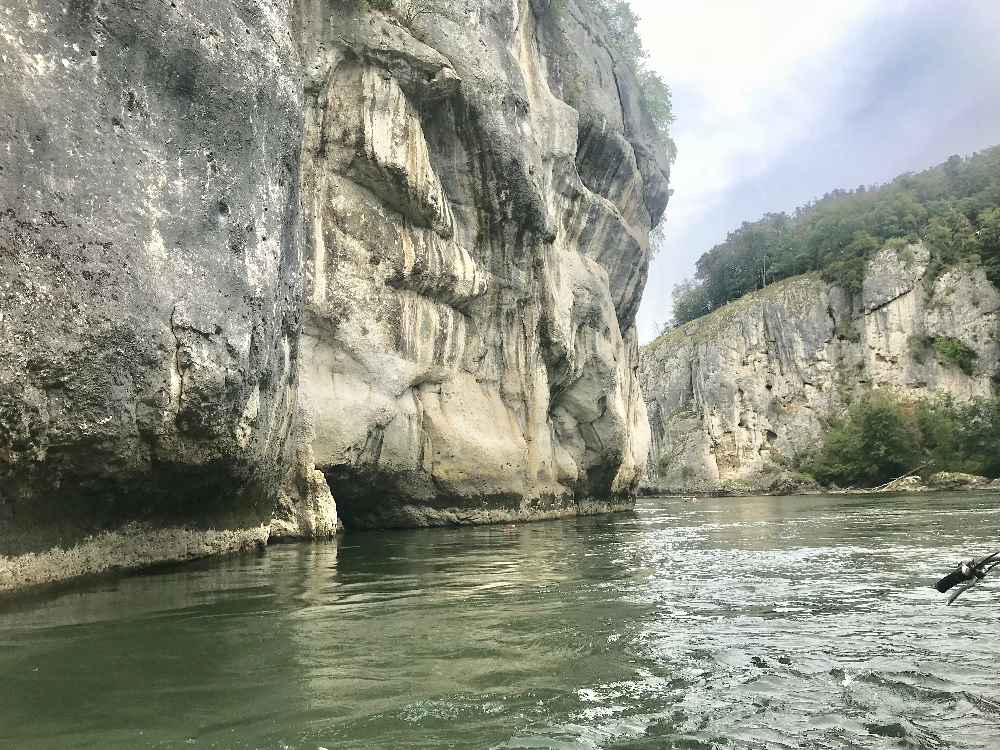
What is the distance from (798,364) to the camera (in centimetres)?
6294

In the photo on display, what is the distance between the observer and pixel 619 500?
2970 cm

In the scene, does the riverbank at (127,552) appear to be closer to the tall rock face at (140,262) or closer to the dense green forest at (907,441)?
the tall rock face at (140,262)

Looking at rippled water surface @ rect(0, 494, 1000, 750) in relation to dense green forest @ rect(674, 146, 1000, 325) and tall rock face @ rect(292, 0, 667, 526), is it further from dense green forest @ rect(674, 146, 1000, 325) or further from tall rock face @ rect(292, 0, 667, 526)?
dense green forest @ rect(674, 146, 1000, 325)

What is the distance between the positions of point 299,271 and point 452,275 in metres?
6.58

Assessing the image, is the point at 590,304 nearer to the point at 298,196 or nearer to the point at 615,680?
the point at 298,196

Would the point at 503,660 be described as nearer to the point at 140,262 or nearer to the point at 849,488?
the point at 140,262

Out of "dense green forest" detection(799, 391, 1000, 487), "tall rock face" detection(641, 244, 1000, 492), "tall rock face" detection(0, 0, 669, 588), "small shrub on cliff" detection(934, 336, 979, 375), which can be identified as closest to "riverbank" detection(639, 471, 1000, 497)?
"tall rock face" detection(641, 244, 1000, 492)

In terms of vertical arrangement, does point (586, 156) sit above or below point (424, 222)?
above

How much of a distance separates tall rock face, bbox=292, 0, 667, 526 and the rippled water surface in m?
7.58

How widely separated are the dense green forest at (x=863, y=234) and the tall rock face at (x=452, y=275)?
4307 centimetres

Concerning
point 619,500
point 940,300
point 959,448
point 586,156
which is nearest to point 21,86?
point 586,156

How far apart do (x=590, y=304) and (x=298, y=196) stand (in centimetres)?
1578

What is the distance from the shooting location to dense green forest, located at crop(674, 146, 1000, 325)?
5850 centimetres

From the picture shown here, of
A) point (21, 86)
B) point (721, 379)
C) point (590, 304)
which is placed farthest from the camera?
point (721, 379)
